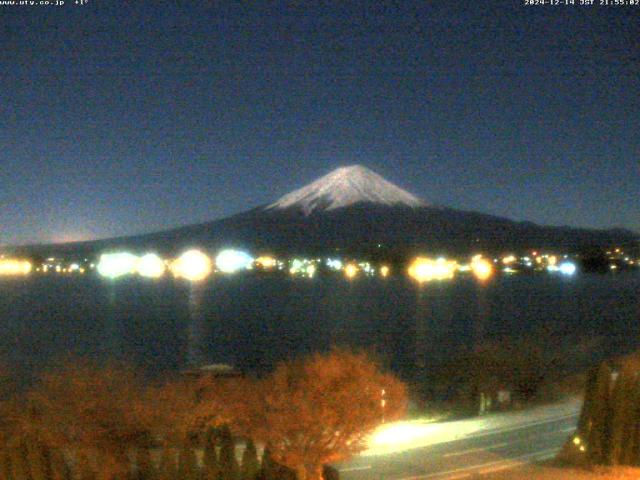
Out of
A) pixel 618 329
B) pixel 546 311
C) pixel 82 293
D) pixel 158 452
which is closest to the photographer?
pixel 158 452

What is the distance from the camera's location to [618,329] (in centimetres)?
3161

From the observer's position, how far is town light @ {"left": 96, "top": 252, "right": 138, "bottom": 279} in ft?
240

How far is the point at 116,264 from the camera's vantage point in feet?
241

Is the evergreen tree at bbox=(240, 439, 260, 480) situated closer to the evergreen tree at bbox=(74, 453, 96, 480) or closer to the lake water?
the evergreen tree at bbox=(74, 453, 96, 480)

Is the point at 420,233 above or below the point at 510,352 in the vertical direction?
above

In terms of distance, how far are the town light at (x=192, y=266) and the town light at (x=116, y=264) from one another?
3.58 metres

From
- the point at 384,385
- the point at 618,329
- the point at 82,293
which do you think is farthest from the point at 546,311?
the point at 384,385

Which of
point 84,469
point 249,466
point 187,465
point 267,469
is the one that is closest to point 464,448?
point 267,469

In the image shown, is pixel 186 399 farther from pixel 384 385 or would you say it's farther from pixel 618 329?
pixel 618 329

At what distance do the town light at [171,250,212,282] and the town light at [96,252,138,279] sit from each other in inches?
141

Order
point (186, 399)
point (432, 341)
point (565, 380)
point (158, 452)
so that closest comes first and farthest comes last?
1. point (158, 452)
2. point (186, 399)
3. point (565, 380)
4. point (432, 341)

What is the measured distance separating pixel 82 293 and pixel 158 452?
152ft

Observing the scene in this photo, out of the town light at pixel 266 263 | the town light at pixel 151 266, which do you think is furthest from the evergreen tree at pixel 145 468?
the town light at pixel 151 266

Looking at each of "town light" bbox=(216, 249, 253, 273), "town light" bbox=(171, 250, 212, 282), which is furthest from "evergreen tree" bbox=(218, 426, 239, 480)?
"town light" bbox=(171, 250, 212, 282)
